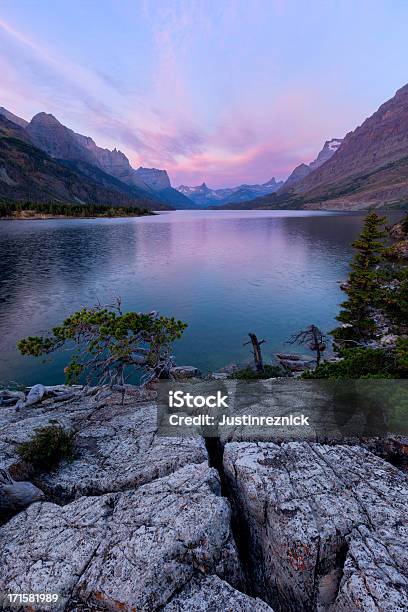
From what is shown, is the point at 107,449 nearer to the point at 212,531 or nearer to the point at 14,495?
the point at 14,495

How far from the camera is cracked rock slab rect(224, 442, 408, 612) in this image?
639cm

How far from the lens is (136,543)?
7156mm

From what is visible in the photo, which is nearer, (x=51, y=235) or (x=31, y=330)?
(x=31, y=330)

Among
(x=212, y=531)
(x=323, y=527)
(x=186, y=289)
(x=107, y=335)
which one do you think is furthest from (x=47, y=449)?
(x=186, y=289)

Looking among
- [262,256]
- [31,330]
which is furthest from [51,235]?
[31,330]

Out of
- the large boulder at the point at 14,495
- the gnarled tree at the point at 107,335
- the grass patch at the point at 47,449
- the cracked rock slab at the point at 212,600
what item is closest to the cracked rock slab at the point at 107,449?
the grass patch at the point at 47,449

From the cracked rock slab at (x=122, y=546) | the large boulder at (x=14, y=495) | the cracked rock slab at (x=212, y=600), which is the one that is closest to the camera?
the cracked rock slab at (x=212, y=600)

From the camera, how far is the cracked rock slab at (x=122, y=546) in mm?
6508

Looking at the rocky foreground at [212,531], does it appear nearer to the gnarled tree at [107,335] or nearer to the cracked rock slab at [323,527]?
the cracked rock slab at [323,527]

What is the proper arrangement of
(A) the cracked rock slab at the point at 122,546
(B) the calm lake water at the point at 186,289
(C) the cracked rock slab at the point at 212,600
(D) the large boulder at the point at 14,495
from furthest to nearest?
(B) the calm lake water at the point at 186,289 → (D) the large boulder at the point at 14,495 → (A) the cracked rock slab at the point at 122,546 → (C) the cracked rock slab at the point at 212,600

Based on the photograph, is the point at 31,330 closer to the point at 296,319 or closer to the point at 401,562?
the point at 296,319

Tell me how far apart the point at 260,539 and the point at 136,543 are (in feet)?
10.5

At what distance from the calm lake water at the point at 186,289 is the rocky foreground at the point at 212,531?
58.3 feet

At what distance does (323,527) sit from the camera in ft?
23.7
